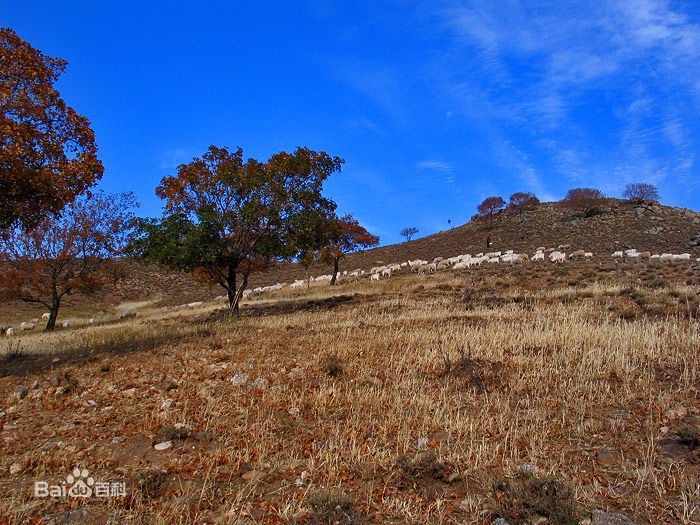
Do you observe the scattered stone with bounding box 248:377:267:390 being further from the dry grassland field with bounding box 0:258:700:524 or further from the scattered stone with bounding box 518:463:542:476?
the scattered stone with bounding box 518:463:542:476

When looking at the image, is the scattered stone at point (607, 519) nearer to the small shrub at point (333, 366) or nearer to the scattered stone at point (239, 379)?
the small shrub at point (333, 366)

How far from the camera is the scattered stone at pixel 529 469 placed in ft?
14.1

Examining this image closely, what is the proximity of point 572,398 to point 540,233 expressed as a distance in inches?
2298

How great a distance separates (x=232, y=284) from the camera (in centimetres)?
1964

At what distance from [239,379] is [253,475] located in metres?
3.24

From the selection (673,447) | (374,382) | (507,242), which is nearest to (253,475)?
(374,382)

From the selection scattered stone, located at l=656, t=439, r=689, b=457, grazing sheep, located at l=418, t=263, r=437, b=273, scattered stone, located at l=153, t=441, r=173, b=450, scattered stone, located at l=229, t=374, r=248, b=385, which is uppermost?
grazing sheep, located at l=418, t=263, r=437, b=273

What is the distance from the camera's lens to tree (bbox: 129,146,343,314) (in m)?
17.7

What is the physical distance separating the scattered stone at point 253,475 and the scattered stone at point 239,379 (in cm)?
303

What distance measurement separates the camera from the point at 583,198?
221 feet

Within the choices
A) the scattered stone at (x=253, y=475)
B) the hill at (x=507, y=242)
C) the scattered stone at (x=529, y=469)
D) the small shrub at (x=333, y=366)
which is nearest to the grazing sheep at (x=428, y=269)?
the hill at (x=507, y=242)

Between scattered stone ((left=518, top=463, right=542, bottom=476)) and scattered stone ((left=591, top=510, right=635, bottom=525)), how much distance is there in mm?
689

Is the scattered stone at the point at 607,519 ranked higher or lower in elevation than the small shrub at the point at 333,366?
lower

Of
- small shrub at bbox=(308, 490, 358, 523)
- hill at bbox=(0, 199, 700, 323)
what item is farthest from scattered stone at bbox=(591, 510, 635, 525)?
hill at bbox=(0, 199, 700, 323)
